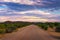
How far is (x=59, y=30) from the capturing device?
63219 millimetres

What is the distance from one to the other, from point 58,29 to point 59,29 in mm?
382

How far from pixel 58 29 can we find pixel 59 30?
849 mm

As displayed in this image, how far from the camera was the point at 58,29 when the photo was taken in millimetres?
64000

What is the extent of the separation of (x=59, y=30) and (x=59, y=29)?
101 cm

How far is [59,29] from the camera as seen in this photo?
211 feet
